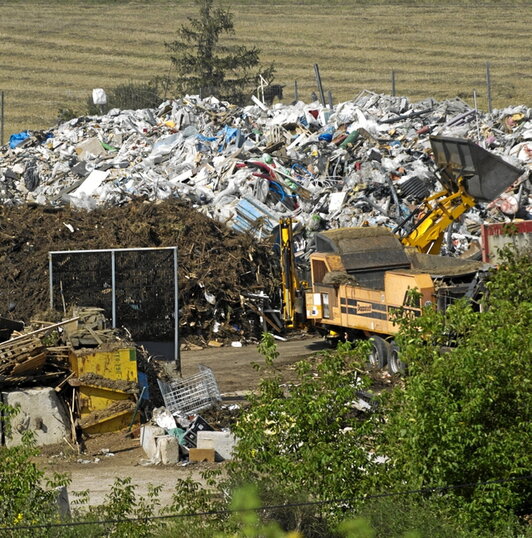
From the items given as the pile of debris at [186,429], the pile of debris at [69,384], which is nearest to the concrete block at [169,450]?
the pile of debris at [186,429]

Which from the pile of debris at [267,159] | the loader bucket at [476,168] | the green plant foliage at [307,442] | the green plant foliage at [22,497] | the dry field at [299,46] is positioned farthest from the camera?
the dry field at [299,46]

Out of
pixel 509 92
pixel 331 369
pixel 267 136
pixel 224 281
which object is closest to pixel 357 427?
pixel 331 369

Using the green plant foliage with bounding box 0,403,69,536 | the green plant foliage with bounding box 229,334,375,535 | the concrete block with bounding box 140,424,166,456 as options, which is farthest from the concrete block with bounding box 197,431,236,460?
the green plant foliage with bounding box 0,403,69,536

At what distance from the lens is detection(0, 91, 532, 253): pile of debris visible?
79.6 feet

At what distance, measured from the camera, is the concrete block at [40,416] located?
13109 millimetres

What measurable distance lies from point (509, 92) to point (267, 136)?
19489 millimetres

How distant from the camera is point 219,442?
1266 centimetres

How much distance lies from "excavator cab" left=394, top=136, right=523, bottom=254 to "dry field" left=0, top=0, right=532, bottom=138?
24576 mm

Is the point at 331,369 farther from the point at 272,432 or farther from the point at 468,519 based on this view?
the point at 468,519

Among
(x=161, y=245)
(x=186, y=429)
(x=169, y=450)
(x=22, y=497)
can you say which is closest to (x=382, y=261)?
(x=161, y=245)

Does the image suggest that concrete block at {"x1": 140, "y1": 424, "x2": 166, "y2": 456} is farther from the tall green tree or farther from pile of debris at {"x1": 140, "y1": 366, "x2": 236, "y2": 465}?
the tall green tree

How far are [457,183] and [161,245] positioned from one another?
5961 millimetres

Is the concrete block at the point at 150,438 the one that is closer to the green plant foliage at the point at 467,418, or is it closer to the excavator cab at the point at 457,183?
the green plant foliage at the point at 467,418

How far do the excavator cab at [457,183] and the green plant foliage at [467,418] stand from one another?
815 cm
